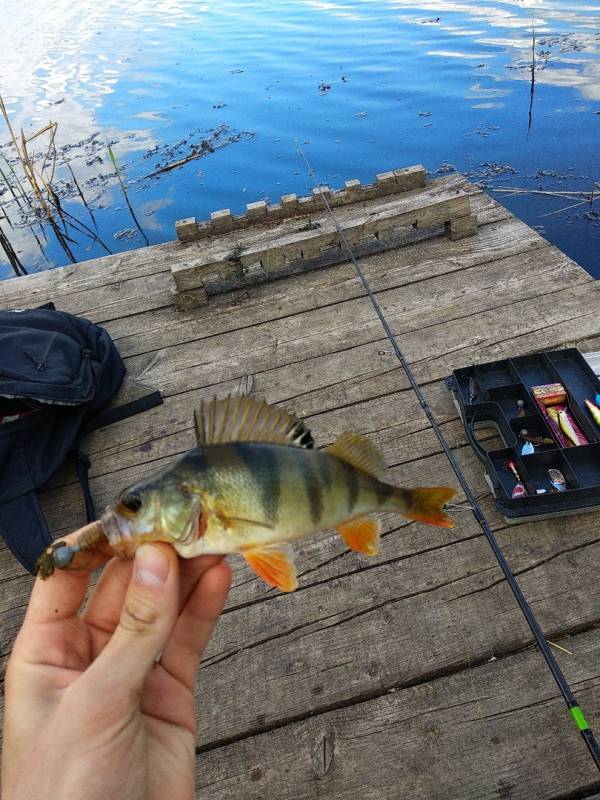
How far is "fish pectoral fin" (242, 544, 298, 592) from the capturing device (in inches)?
55.6

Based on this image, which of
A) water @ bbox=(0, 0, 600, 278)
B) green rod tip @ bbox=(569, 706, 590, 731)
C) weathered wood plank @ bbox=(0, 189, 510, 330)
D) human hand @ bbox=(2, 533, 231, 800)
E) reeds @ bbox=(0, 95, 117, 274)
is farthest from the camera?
water @ bbox=(0, 0, 600, 278)

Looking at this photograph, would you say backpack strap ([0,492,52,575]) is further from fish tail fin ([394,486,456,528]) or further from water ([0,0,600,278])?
water ([0,0,600,278])

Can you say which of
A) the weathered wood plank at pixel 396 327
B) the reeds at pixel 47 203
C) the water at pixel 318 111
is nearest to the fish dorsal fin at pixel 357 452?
the weathered wood plank at pixel 396 327

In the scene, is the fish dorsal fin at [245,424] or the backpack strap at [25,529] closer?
the fish dorsal fin at [245,424]

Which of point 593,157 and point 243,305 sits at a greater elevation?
point 243,305

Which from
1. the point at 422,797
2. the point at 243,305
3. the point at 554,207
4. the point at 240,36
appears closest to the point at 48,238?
the point at 243,305

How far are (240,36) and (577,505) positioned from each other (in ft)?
56.3

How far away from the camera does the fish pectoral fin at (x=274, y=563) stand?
1.41 m

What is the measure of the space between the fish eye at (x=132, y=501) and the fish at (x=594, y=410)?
223 centimetres

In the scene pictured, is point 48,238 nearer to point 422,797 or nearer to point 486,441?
point 486,441

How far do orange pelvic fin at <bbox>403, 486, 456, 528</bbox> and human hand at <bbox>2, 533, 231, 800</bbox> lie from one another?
589mm

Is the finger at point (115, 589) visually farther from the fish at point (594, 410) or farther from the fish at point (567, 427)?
the fish at point (594, 410)

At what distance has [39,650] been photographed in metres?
1.28

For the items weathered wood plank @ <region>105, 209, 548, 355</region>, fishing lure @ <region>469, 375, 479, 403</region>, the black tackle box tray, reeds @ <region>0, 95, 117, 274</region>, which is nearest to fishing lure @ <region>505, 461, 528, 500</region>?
the black tackle box tray
